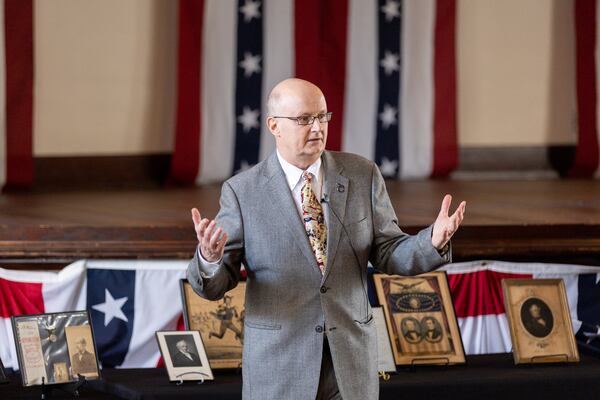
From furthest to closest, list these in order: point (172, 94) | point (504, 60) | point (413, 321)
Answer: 1. point (504, 60)
2. point (172, 94)
3. point (413, 321)

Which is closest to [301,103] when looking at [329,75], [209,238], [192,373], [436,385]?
[209,238]

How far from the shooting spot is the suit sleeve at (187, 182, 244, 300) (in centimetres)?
322

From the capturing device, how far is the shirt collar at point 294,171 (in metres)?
3.39

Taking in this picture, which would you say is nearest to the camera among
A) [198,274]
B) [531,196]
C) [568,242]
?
[198,274]

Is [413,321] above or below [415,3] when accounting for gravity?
below

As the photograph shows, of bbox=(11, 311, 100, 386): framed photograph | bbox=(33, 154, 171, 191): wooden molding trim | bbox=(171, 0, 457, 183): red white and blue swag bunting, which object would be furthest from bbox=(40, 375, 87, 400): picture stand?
bbox=(171, 0, 457, 183): red white and blue swag bunting

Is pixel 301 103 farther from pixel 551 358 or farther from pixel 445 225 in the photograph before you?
pixel 551 358

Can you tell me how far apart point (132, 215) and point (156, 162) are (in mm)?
2339

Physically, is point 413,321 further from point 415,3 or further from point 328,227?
point 415,3

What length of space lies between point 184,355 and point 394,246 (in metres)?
1.30

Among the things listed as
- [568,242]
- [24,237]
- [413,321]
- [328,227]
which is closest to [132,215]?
[24,237]

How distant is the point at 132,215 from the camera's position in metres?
5.58

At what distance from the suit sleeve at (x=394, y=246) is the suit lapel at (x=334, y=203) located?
0.38ft

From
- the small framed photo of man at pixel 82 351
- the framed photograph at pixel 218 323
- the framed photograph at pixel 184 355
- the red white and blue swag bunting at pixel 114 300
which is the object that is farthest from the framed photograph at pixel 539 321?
the small framed photo of man at pixel 82 351
